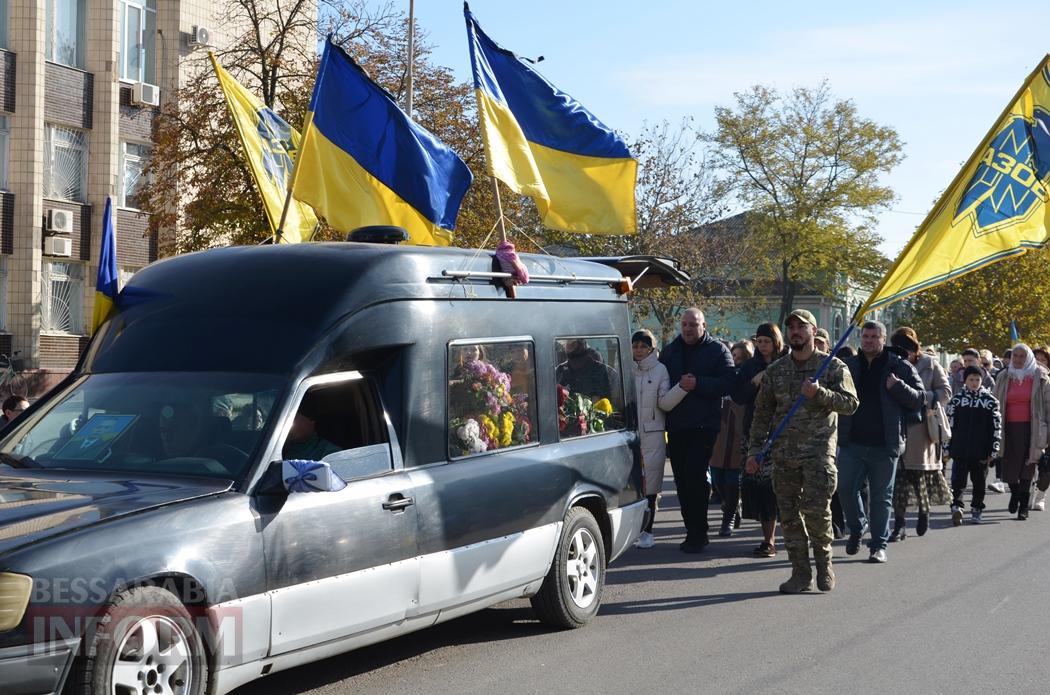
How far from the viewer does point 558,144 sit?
34.9 ft

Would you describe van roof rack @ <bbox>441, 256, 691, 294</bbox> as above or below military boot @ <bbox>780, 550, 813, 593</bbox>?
above

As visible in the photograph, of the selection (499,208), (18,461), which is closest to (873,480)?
(499,208)

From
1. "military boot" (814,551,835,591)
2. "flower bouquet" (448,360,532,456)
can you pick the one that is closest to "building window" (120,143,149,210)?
"military boot" (814,551,835,591)

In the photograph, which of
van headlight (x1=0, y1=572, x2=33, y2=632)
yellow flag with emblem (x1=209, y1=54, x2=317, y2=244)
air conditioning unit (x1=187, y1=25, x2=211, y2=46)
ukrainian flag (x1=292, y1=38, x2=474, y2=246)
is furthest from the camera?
air conditioning unit (x1=187, y1=25, x2=211, y2=46)

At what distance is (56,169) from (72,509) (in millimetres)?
27543

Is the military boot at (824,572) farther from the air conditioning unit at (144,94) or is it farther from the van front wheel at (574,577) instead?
the air conditioning unit at (144,94)

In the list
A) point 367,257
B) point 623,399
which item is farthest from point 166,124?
point 367,257

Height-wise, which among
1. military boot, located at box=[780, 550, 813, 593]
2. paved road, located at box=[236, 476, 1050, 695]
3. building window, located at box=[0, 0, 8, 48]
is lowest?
paved road, located at box=[236, 476, 1050, 695]

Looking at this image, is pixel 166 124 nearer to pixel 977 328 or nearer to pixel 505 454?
pixel 505 454

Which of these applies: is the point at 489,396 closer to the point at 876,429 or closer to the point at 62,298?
the point at 876,429

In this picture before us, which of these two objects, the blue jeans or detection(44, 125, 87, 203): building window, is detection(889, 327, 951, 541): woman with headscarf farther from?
detection(44, 125, 87, 203): building window

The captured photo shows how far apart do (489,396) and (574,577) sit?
144cm

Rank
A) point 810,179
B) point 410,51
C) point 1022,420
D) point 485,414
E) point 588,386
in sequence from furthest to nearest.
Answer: point 810,179, point 410,51, point 1022,420, point 588,386, point 485,414

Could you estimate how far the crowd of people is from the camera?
9.58m
